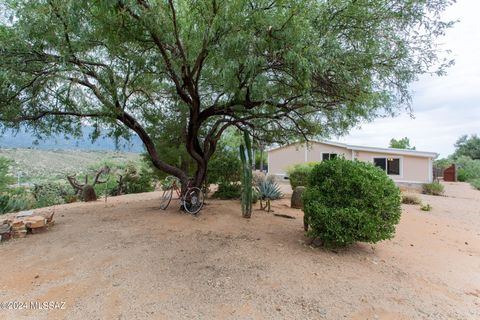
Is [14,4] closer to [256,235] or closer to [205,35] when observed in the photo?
[205,35]

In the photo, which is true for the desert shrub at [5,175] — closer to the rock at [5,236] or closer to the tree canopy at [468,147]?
the rock at [5,236]

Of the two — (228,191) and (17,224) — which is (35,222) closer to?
(17,224)

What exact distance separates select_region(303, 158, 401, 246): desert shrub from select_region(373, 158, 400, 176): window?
13.4 m

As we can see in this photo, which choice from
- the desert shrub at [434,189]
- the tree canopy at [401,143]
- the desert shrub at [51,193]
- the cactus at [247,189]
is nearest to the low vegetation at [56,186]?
the desert shrub at [51,193]

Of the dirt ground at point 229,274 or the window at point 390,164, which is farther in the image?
the window at point 390,164

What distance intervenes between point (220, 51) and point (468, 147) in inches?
1671

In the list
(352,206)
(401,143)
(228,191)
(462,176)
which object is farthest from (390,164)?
(401,143)

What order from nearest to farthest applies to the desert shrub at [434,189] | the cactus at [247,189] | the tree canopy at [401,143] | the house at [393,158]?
the cactus at [247,189] → the desert shrub at [434,189] → the house at [393,158] → the tree canopy at [401,143]

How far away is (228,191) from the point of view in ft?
30.2

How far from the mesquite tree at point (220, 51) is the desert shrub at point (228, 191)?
12.7 feet

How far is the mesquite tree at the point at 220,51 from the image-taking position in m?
3.23

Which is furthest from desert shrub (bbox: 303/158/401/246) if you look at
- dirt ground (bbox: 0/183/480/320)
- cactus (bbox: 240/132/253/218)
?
cactus (bbox: 240/132/253/218)

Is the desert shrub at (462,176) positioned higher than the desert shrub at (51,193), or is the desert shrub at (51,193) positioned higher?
the desert shrub at (462,176)

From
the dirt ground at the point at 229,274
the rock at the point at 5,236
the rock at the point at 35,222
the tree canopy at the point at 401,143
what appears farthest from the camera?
the tree canopy at the point at 401,143
